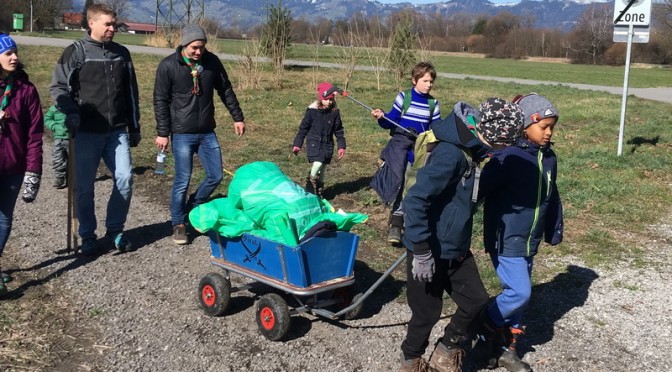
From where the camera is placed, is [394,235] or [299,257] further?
[394,235]

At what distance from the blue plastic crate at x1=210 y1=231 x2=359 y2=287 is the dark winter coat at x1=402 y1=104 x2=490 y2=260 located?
0.86 m

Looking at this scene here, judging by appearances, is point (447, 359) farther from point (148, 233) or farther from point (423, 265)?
point (148, 233)

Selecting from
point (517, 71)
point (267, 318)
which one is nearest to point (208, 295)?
point (267, 318)

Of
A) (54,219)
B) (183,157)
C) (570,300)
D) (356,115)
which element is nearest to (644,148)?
(356,115)

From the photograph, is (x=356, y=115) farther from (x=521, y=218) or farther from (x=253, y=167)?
(x=521, y=218)

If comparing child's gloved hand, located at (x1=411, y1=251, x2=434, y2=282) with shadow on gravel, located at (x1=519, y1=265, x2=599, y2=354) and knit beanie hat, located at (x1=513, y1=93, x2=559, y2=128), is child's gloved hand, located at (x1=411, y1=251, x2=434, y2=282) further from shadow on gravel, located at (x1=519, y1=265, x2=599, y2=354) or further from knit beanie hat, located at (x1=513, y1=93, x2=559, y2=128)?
shadow on gravel, located at (x1=519, y1=265, x2=599, y2=354)

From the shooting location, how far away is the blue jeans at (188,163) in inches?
252

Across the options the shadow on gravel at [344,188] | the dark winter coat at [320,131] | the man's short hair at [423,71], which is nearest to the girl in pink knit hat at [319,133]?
the dark winter coat at [320,131]

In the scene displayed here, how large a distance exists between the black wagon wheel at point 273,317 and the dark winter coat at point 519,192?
1.45 m

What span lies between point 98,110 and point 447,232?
356 centimetres

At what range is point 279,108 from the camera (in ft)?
55.1

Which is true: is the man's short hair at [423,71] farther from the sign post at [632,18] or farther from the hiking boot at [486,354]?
the sign post at [632,18]

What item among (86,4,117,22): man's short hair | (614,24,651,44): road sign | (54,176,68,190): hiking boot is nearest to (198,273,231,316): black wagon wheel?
(86,4,117,22): man's short hair

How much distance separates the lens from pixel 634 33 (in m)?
11.3
